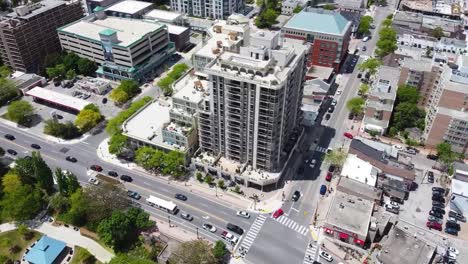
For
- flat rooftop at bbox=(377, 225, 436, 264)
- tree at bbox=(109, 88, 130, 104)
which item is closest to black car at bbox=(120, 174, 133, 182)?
tree at bbox=(109, 88, 130, 104)

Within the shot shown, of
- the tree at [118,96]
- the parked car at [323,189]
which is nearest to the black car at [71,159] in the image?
the tree at [118,96]

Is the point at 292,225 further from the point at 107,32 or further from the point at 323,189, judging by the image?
the point at 107,32

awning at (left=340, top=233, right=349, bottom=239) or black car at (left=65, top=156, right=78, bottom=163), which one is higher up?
awning at (left=340, top=233, right=349, bottom=239)

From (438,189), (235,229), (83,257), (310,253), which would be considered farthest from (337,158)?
(83,257)

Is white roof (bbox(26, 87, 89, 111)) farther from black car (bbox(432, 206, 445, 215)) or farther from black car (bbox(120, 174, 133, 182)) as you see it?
black car (bbox(432, 206, 445, 215))

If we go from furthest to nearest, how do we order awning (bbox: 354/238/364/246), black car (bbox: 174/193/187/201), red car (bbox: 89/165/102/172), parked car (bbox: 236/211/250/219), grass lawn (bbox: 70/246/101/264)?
red car (bbox: 89/165/102/172), black car (bbox: 174/193/187/201), parked car (bbox: 236/211/250/219), awning (bbox: 354/238/364/246), grass lawn (bbox: 70/246/101/264)

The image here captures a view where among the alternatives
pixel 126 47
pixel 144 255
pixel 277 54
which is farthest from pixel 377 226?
pixel 126 47
